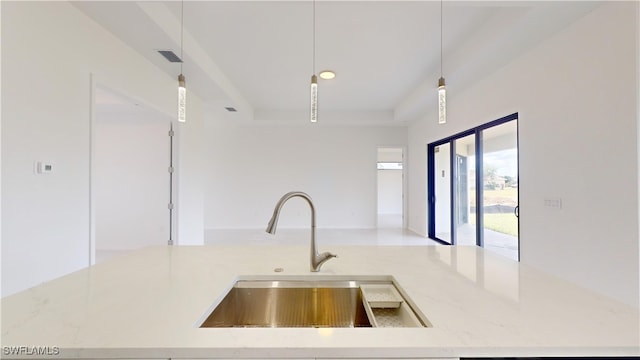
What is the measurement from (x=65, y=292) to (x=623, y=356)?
173 centimetres

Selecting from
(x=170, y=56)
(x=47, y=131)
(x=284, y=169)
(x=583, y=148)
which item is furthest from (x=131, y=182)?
(x=583, y=148)

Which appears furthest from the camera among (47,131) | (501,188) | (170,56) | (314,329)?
(501,188)

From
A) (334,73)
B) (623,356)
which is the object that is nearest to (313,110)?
(623,356)

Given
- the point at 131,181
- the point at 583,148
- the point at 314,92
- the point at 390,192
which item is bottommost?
the point at 390,192

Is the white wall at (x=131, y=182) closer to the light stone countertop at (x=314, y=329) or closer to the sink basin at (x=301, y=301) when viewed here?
the light stone countertop at (x=314, y=329)

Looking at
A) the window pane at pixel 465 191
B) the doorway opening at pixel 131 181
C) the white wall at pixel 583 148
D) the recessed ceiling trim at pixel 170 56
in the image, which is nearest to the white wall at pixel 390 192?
the window pane at pixel 465 191

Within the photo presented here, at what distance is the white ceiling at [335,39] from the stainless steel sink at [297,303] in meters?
2.13

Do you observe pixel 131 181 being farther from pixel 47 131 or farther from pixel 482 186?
pixel 482 186

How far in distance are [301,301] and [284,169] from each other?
604 centimetres

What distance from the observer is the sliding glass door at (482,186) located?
11.6 feet

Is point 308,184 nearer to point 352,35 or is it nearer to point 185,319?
point 352,35

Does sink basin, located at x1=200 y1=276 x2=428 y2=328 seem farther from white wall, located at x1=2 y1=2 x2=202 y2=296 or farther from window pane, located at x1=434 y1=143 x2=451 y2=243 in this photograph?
window pane, located at x1=434 y1=143 x2=451 y2=243

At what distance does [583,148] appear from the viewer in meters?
2.42

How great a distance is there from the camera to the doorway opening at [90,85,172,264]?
4977 millimetres
